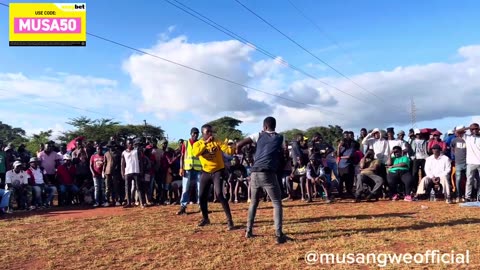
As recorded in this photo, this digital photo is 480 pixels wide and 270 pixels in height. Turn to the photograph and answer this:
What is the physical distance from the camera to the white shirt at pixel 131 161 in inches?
471

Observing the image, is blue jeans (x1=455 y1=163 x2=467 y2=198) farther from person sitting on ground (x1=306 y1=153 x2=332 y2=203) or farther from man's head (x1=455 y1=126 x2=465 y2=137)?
person sitting on ground (x1=306 y1=153 x2=332 y2=203)

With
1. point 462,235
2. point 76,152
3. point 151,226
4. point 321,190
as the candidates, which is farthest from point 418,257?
Result: point 76,152

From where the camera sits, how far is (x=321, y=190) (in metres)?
12.8

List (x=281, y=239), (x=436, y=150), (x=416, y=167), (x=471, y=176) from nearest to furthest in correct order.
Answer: (x=281, y=239)
(x=471, y=176)
(x=436, y=150)
(x=416, y=167)

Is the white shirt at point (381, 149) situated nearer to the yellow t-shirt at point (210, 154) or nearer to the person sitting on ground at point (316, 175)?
the person sitting on ground at point (316, 175)

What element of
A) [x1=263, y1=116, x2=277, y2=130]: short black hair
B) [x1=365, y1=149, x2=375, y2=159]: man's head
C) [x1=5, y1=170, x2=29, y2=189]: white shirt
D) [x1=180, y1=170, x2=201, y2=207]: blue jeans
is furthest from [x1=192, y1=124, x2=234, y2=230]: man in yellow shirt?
[x1=5, y1=170, x2=29, y2=189]: white shirt

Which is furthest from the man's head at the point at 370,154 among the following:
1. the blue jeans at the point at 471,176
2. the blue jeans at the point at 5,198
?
the blue jeans at the point at 5,198

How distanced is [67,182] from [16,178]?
1.64 m

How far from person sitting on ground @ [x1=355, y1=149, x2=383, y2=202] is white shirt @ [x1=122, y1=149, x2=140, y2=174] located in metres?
6.37

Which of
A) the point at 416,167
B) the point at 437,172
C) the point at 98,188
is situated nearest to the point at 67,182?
the point at 98,188

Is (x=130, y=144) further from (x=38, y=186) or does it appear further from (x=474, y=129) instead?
(x=474, y=129)

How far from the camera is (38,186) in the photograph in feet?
42.3

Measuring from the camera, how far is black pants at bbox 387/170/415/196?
1198cm

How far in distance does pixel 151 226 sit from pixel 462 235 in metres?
5.91
